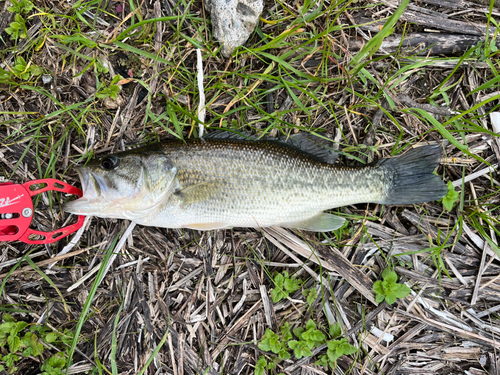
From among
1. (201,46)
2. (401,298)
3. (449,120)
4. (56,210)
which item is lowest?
(401,298)

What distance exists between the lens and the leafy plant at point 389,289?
364 centimetres

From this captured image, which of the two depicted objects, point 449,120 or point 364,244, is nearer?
point 449,120

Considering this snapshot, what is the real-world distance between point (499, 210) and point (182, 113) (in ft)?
12.4

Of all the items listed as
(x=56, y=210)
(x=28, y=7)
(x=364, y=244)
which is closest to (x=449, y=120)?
(x=364, y=244)

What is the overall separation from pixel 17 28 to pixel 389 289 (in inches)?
193

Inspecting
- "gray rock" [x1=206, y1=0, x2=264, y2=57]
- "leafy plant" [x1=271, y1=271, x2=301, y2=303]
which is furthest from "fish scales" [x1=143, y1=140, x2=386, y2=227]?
"gray rock" [x1=206, y1=0, x2=264, y2=57]

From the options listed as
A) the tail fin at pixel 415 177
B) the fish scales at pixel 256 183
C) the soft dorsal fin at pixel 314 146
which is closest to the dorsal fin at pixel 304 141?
the soft dorsal fin at pixel 314 146

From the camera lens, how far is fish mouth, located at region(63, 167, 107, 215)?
3279 millimetres

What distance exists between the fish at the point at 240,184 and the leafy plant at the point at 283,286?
592mm

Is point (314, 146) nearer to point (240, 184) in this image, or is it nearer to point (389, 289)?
point (240, 184)

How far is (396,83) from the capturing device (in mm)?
3771

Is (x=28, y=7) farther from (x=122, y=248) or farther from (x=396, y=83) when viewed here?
(x=396, y=83)

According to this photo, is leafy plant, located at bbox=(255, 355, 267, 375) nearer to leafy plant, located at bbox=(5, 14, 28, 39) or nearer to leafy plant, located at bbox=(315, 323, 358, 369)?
leafy plant, located at bbox=(315, 323, 358, 369)

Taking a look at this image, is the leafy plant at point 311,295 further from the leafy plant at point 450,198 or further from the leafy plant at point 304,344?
the leafy plant at point 450,198
